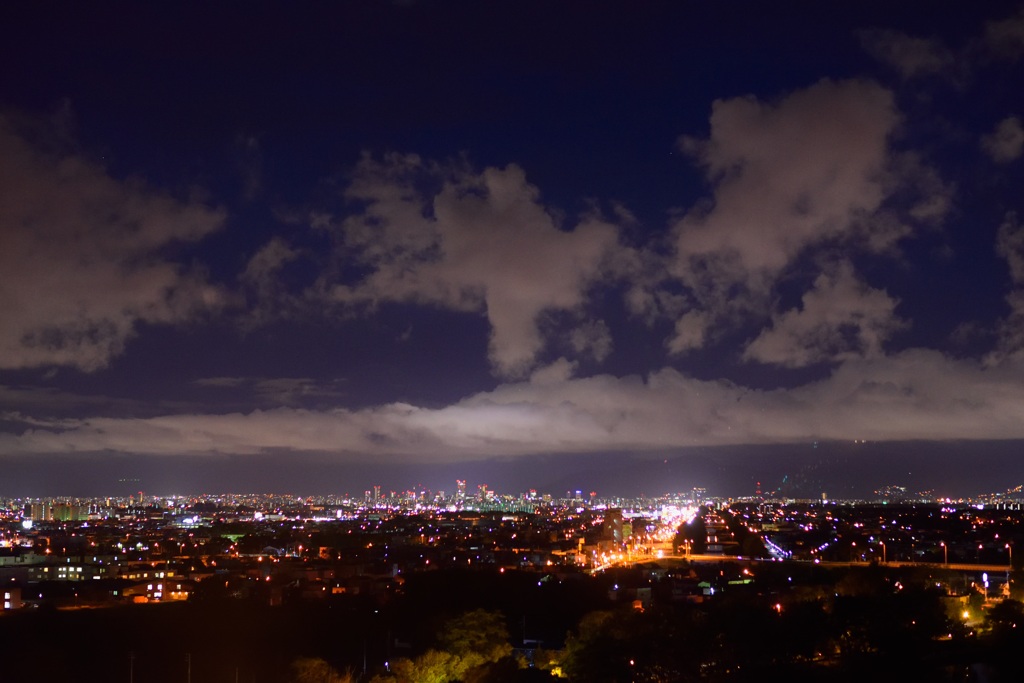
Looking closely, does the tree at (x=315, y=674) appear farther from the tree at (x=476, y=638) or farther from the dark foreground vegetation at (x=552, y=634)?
the tree at (x=476, y=638)

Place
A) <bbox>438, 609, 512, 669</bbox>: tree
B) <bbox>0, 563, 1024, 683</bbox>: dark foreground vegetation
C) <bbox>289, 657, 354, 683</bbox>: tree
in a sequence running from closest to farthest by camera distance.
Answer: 1. <bbox>289, 657, 354, 683</bbox>: tree
2. <bbox>0, 563, 1024, 683</bbox>: dark foreground vegetation
3. <bbox>438, 609, 512, 669</bbox>: tree

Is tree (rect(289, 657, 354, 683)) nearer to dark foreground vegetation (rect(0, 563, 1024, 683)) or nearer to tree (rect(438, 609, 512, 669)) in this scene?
dark foreground vegetation (rect(0, 563, 1024, 683))

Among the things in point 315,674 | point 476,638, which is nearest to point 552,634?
point 476,638

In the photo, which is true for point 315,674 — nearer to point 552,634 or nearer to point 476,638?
point 476,638

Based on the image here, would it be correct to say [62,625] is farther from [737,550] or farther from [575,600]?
[737,550]

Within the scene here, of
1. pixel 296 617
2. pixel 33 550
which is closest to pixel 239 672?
pixel 296 617

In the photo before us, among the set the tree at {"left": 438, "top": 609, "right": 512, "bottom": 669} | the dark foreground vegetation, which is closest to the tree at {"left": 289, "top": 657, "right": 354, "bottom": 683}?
the dark foreground vegetation

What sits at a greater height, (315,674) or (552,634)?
(315,674)

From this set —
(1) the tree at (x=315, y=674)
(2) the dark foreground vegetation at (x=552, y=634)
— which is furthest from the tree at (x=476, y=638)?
(1) the tree at (x=315, y=674)
